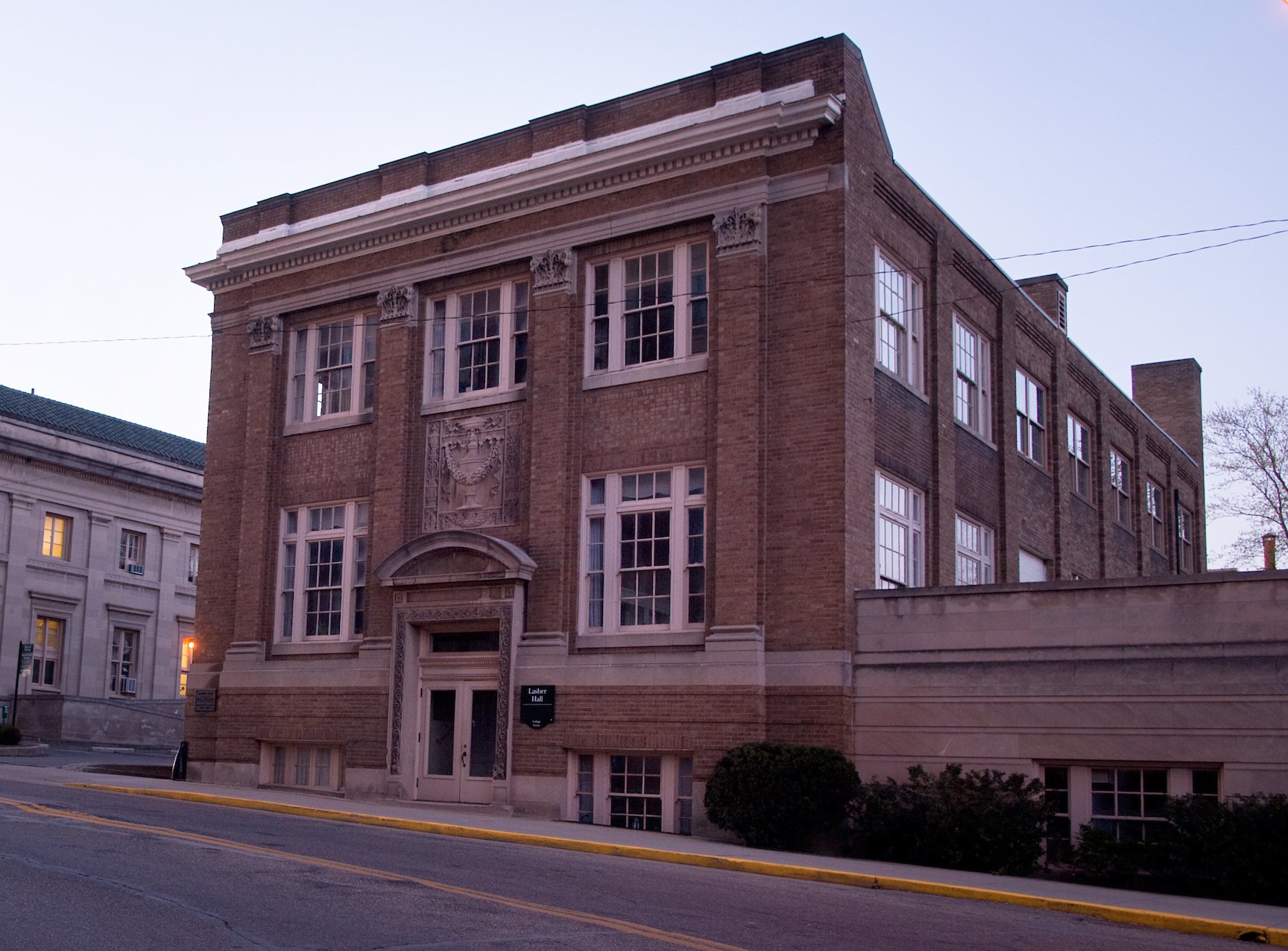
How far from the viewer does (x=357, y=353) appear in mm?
26562

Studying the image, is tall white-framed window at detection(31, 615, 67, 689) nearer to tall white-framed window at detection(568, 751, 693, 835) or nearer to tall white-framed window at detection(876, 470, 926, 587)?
tall white-framed window at detection(568, 751, 693, 835)

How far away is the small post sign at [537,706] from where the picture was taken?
73.5 feet

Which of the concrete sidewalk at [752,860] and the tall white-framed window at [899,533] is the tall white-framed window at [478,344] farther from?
the concrete sidewalk at [752,860]

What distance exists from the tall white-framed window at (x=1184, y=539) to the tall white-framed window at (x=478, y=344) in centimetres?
2317

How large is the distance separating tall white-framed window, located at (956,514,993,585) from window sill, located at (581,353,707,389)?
616cm

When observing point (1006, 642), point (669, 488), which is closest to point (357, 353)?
point (669, 488)

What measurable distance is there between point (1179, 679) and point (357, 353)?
15.5 metres

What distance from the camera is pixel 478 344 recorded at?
25016 millimetres

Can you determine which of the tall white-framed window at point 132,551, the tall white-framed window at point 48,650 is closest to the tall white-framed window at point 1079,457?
the tall white-framed window at point 48,650

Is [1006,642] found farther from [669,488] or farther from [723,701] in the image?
[669,488]

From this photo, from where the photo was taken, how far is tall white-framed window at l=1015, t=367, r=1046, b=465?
29000 mm

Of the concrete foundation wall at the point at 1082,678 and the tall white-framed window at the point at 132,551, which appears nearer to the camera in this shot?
the concrete foundation wall at the point at 1082,678

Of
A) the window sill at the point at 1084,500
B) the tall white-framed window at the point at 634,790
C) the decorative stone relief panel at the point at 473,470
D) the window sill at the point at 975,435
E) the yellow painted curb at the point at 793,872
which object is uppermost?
the window sill at the point at 975,435

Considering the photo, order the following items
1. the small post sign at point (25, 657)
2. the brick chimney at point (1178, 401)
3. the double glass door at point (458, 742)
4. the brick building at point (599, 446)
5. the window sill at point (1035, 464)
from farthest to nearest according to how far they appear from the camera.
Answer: the small post sign at point (25, 657)
the brick chimney at point (1178, 401)
the window sill at point (1035, 464)
the double glass door at point (458, 742)
the brick building at point (599, 446)
